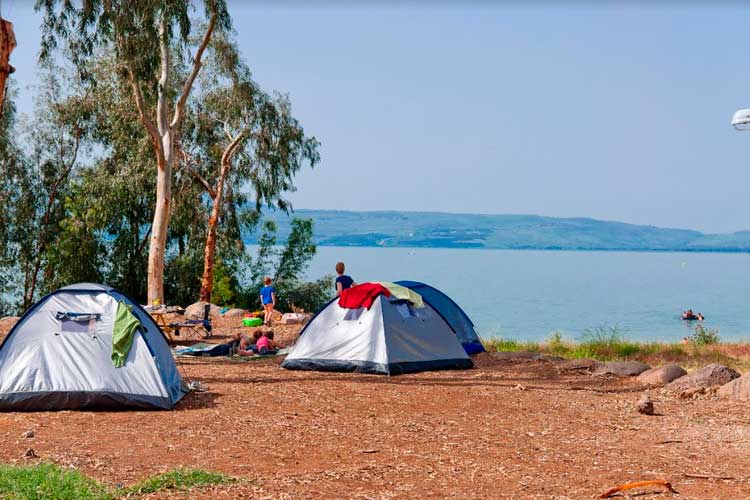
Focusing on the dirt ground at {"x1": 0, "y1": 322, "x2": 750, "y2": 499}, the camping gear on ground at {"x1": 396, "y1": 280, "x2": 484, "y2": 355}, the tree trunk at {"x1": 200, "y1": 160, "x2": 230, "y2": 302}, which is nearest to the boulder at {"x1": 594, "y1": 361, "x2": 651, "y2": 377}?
the dirt ground at {"x1": 0, "y1": 322, "x2": 750, "y2": 499}

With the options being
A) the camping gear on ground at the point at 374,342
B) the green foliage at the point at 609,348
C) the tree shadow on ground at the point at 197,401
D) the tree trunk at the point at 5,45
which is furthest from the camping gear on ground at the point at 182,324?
the green foliage at the point at 609,348

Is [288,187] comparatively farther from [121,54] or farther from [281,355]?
[281,355]

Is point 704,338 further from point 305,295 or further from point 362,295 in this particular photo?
point 305,295

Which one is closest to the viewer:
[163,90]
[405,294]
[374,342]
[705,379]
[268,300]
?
[705,379]

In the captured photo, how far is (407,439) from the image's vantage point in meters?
8.29

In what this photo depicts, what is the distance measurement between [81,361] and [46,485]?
4020 millimetres

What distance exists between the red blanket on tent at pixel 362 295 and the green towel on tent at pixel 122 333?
149 inches

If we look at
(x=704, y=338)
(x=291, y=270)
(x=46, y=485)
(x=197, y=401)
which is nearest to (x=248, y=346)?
(x=197, y=401)

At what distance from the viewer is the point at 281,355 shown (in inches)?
568

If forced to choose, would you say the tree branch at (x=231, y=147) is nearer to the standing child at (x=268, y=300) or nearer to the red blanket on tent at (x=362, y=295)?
the standing child at (x=268, y=300)

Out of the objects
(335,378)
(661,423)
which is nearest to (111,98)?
(335,378)

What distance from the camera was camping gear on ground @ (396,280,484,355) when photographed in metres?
14.8

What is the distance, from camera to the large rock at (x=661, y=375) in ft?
40.0

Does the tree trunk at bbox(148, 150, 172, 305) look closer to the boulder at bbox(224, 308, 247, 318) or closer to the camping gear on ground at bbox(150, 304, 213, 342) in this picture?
the boulder at bbox(224, 308, 247, 318)
